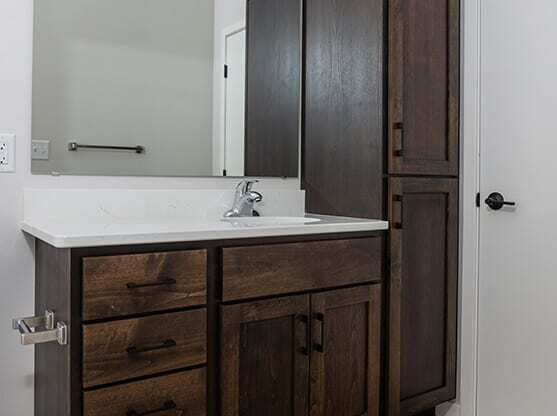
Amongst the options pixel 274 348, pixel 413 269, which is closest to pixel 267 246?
pixel 274 348

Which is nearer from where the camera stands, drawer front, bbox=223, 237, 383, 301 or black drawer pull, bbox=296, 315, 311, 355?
drawer front, bbox=223, 237, 383, 301

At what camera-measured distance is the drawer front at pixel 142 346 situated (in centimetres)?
124

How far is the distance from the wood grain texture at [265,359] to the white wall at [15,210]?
669mm

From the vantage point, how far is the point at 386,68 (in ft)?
5.89

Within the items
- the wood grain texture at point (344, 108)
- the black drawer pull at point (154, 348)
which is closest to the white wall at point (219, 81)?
the wood grain texture at point (344, 108)

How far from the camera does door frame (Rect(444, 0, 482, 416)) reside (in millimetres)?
1987

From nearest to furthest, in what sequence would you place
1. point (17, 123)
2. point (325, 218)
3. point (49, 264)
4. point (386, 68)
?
1. point (49, 264)
2. point (17, 123)
3. point (386, 68)
4. point (325, 218)

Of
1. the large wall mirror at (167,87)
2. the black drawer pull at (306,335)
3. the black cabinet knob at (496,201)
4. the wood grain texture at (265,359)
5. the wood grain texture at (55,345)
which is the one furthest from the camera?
the black cabinet knob at (496,201)

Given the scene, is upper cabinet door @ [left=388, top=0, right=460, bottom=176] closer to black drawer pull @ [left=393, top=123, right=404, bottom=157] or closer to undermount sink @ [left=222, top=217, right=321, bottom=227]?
black drawer pull @ [left=393, top=123, right=404, bottom=157]

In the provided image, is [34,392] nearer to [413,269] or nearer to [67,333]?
[67,333]

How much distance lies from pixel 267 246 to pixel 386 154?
576mm

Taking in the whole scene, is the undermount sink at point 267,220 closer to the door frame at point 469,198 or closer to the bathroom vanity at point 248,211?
the bathroom vanity at point 248,211

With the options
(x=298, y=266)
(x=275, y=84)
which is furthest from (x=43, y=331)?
(x=275, y=84)

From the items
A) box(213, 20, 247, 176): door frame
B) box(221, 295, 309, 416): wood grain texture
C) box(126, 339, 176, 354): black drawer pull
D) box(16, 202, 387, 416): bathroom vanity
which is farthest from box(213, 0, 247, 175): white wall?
box(126, 339, 176, 354): black drawer pull
